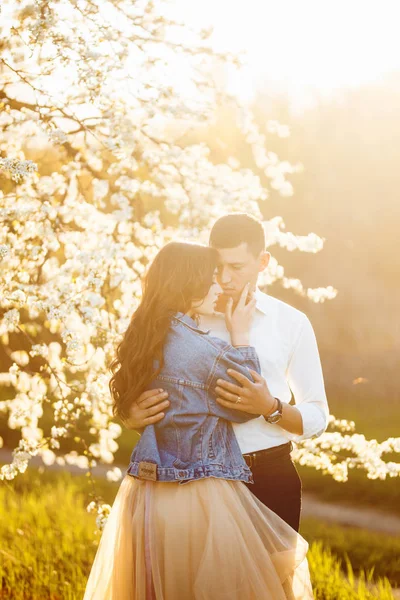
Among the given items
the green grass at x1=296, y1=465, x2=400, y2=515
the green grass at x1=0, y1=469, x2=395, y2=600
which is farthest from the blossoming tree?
the green grass at x1=296, y1=465, x2=400, y2=515

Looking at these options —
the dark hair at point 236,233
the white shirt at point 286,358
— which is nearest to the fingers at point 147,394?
the white shirt at point 286,358

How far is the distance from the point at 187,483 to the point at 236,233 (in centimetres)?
112

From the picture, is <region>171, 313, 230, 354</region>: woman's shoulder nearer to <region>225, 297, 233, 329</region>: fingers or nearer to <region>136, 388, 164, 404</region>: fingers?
<region>225, 297, 233, 329</region>: fingers

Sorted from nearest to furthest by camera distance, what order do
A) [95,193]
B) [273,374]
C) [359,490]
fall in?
[273,374] < [95,193] < [359,490]

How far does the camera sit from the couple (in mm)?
2641

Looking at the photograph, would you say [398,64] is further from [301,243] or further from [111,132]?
[111,132]

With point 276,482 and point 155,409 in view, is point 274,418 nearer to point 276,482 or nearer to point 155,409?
point 276,482

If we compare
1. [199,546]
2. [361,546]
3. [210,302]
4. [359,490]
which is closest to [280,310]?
[210,302]

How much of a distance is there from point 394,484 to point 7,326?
229 inches

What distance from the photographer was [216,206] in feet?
16.1

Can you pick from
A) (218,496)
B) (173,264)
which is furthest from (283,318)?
(218,496)

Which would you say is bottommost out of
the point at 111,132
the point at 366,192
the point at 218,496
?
the point at 218,496

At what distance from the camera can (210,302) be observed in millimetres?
2910

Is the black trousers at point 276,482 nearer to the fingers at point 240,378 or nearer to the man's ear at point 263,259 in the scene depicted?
the fingers at point 240,378
